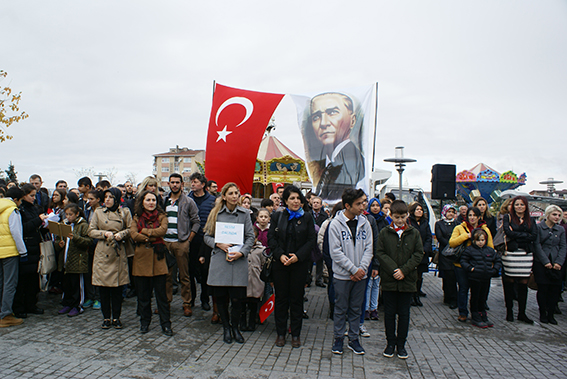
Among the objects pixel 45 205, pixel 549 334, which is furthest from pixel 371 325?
pixel 45 205

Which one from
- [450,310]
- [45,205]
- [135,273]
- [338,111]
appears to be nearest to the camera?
[135,273]

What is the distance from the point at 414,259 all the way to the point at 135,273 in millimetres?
3640

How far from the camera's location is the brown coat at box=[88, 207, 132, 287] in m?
5.09

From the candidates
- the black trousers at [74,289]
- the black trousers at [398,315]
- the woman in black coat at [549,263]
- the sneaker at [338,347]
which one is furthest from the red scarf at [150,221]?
the woman in black coat at [549,263]

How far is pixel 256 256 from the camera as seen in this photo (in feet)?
17.2

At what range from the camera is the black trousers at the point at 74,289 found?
232 inches

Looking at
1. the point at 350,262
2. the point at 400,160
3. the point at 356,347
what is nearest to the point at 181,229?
the point at 350,262

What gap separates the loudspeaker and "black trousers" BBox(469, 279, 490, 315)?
224 inches

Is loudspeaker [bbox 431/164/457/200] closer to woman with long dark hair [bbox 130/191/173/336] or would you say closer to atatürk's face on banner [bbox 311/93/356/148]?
atatürk's face on banner [bbox 311/93/356/148]

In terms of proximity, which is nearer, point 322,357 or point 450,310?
point 322,357

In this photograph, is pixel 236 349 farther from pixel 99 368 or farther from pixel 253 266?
pixel 99 368

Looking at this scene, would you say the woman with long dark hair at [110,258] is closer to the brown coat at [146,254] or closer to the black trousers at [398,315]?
the brown coat at [146,254]

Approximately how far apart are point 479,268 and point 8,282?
7006 mm

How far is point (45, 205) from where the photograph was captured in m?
7.80
